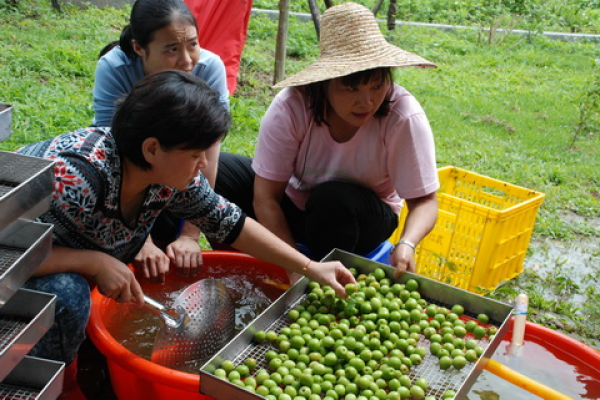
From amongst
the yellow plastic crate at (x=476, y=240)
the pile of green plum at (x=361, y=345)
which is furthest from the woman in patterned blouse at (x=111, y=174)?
the yellow plastic crate at (x=476, y=240)

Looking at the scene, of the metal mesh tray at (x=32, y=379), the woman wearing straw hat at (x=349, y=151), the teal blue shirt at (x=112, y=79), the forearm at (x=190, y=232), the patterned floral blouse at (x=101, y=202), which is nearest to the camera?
the metal mesh tray at (x=32, y=379)

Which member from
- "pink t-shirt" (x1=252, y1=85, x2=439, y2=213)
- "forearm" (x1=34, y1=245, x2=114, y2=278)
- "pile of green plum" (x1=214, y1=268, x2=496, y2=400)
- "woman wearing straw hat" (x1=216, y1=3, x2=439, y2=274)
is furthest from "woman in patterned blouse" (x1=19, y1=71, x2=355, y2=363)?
"pink t-shirt" (x1=252, y1=85, x2=439, y2=213)

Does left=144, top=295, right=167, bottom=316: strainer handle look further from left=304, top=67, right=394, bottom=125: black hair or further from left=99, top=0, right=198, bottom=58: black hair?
left=99, top=0, right=198, bottom=58: black hair

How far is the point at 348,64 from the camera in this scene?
2430 mm

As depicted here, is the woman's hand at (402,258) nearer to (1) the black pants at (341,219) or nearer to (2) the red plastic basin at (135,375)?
(1) the black pants at (341,219)

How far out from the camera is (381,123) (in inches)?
104

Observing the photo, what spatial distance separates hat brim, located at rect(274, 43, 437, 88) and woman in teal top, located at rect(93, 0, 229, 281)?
14.9 inches

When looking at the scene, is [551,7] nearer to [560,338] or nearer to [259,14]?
[259,14]

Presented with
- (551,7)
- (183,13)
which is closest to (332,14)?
(183,13)

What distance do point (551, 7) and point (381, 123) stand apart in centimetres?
1035

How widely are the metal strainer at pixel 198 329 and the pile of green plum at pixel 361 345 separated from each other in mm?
339

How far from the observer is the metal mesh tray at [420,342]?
68.2 inches

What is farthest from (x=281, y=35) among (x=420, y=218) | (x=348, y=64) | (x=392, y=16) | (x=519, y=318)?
(x=392, y=16)

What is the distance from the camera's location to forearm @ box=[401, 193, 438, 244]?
2.56 meters
